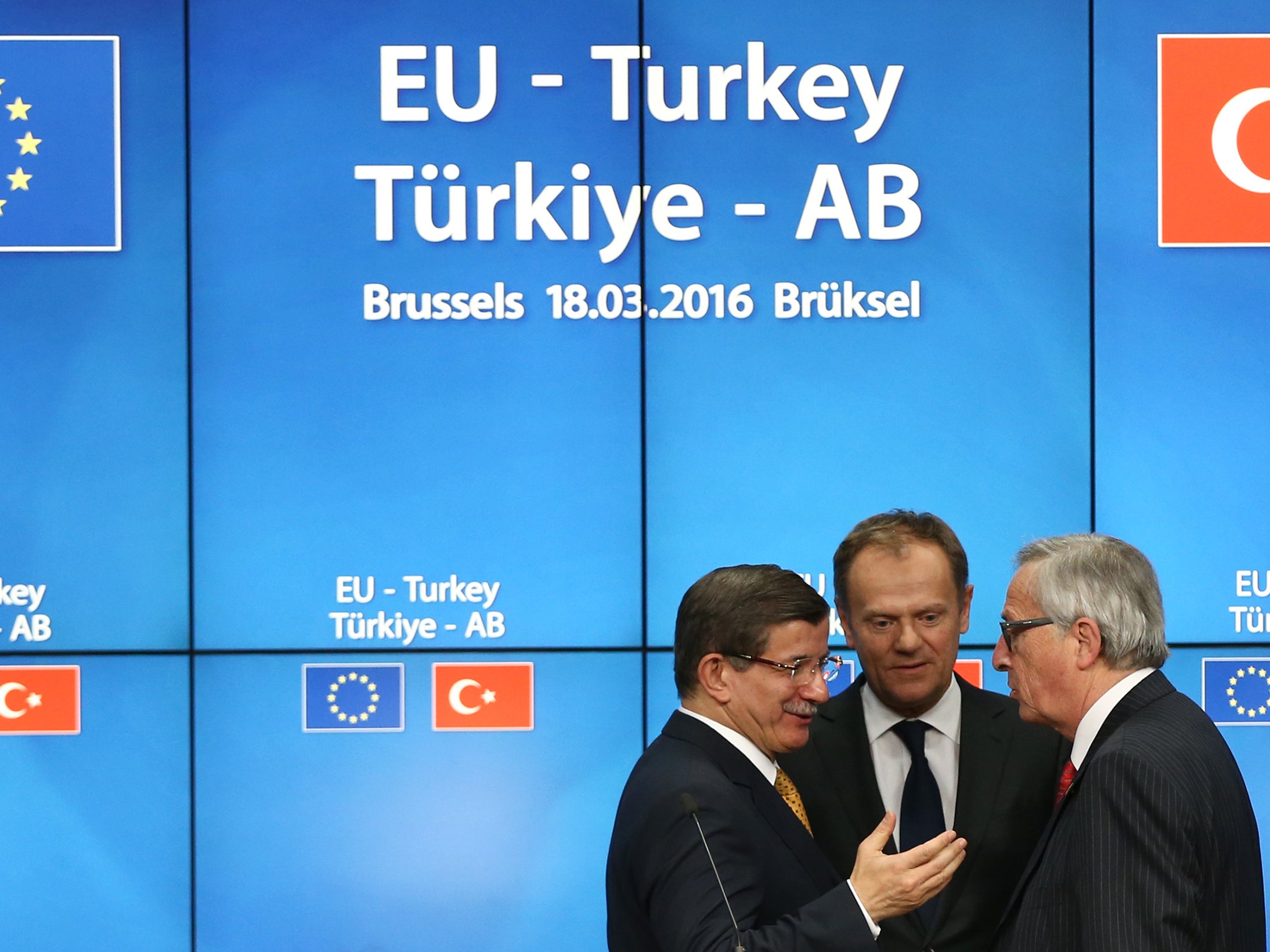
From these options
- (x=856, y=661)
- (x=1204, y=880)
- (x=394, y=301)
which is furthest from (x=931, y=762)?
(x=394, y=301)

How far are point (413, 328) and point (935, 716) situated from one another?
6.35 ft

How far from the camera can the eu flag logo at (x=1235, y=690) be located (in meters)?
3.53

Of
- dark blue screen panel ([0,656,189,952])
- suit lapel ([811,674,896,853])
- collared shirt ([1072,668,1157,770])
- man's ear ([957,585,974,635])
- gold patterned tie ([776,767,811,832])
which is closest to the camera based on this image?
collared shirt ([1072,668,1157,770])

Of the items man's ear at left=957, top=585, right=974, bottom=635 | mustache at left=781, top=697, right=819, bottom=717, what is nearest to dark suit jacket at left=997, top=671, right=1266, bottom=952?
mustache at left=781, top=697, right=819, bottom=717

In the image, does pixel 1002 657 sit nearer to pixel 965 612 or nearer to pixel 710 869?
pixel 965 612

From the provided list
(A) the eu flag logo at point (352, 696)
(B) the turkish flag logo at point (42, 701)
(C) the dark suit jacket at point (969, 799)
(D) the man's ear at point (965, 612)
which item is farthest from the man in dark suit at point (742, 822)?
(B) the turkish flag logo at point (42, 701)

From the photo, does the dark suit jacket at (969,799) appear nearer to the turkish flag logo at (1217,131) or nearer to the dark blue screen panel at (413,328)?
the dark blue screen panel at (413,328)

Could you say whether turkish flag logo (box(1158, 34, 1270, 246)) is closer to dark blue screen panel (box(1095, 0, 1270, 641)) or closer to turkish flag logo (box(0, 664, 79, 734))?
dark blue screen panel (box(1095, 0, 1270, 641))

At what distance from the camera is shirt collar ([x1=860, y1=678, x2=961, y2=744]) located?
90.7 inches

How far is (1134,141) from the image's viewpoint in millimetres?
3541

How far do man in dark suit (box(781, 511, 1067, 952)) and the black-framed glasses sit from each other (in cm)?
28

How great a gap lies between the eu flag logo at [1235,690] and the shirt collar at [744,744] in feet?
7.02

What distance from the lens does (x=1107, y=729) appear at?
1.82 metres

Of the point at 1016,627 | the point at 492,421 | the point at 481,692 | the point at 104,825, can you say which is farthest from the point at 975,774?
the point at 104,825
